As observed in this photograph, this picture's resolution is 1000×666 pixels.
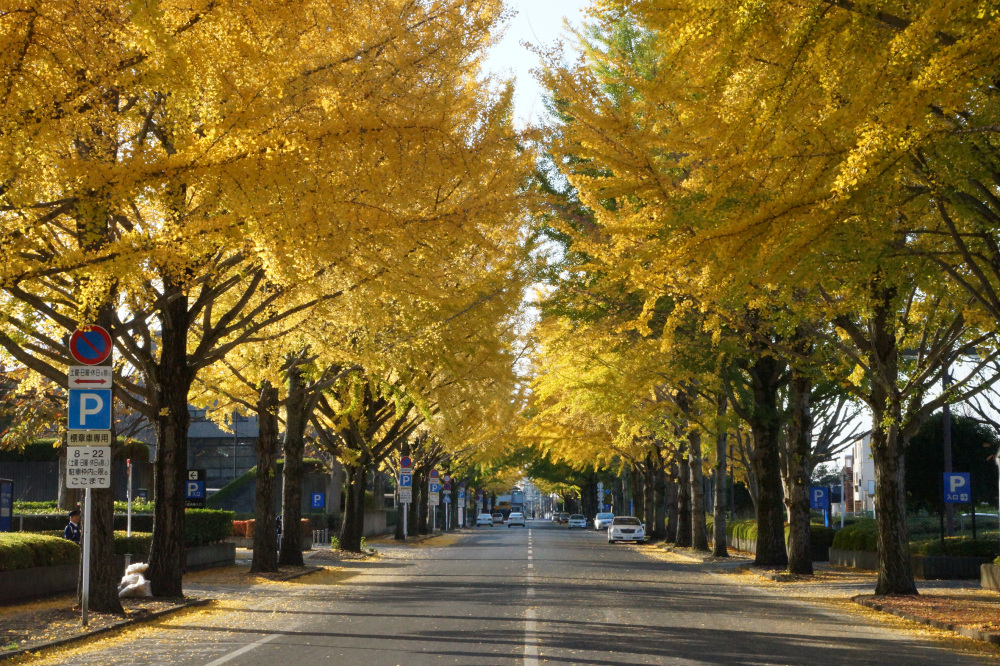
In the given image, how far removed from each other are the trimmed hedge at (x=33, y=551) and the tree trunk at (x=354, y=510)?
17539 millimetres

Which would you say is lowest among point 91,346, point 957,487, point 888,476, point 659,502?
point 659,502

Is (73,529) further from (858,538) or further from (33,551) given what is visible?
(858,538)

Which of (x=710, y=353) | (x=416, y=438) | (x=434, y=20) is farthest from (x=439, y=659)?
(x=416, y=438)

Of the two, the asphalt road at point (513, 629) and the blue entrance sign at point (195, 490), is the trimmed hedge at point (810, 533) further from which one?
the blue entrance sign at point (195, 490)

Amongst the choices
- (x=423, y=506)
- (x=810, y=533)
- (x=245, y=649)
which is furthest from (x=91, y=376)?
(x=423, y=506)

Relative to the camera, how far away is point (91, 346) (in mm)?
14109

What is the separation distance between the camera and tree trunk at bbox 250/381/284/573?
24609 mm

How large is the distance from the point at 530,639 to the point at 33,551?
961 cm

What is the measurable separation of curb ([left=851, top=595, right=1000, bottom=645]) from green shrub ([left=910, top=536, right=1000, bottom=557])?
6.68 metres

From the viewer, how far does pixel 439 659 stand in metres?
10.3

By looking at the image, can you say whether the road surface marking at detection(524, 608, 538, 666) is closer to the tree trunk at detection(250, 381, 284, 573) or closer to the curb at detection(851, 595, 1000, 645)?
the curb at detection(851, 595, 1000, 645)

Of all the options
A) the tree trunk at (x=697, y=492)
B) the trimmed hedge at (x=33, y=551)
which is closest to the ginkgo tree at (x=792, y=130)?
the trimmed hedge at (x=33, y=551)

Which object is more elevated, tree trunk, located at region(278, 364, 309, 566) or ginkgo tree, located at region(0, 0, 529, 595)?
ginkgo tree, located at region(0, 0, 529, 595)

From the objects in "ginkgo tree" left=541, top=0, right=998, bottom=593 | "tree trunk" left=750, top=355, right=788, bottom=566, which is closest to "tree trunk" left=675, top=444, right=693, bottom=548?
"tree trunk" left=750, top=355, right=788, bottom=566
